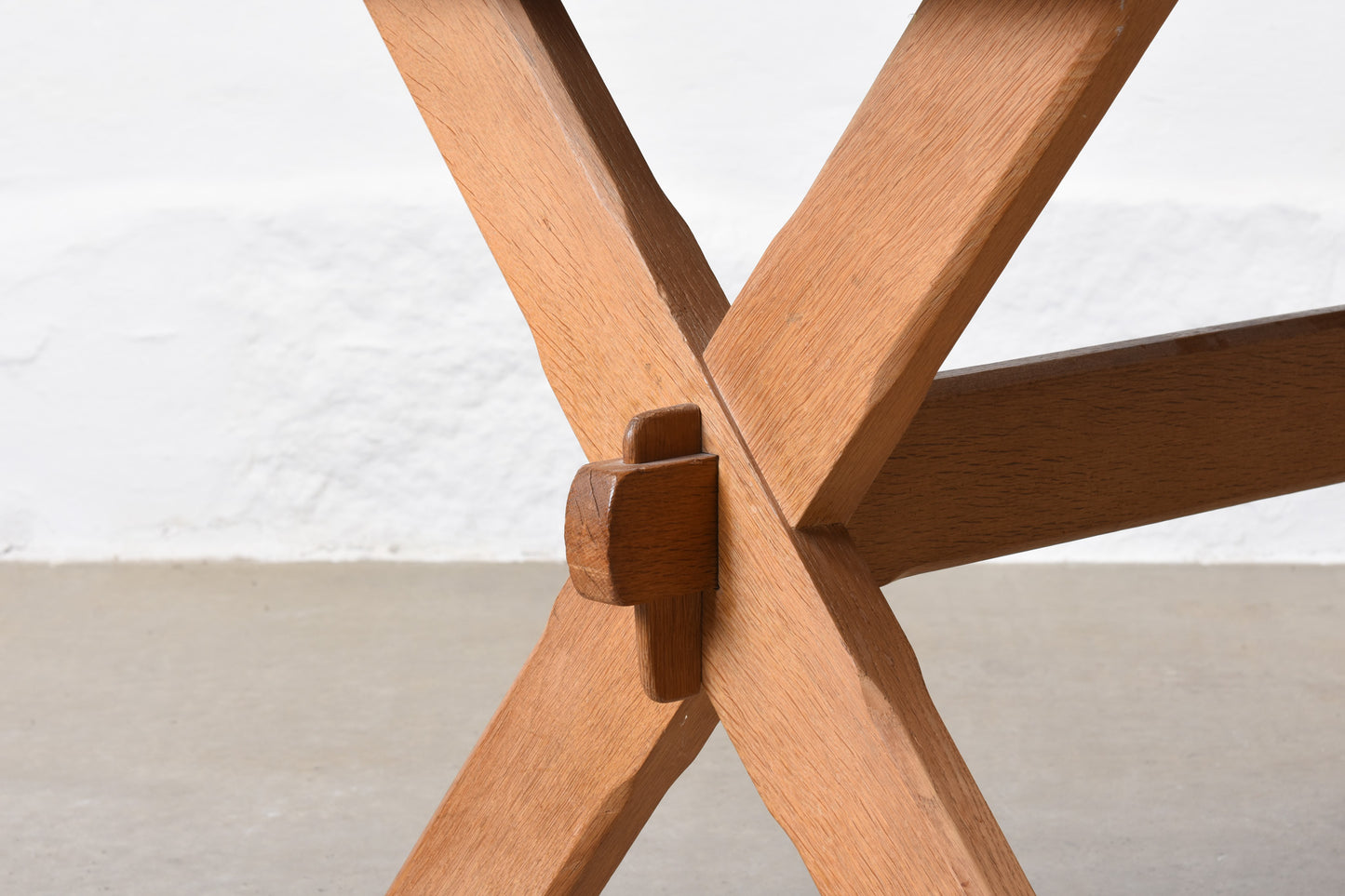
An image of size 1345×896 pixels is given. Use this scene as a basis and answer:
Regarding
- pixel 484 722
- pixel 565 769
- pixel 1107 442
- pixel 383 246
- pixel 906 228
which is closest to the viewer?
pixel 906 228

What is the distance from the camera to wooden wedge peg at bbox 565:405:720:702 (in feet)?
2.29

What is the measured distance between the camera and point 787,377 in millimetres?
699

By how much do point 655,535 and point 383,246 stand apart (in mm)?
3083

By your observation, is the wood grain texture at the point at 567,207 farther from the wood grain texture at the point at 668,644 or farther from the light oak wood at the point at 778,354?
the wood grain texture at the point at 668,644

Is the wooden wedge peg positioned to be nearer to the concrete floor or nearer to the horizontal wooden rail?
the horizontal wooden rail

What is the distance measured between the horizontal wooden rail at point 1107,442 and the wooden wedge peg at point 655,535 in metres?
0.15

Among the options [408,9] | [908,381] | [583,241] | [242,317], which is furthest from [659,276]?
[242,317]

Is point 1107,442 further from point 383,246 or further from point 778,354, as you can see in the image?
point 383,246

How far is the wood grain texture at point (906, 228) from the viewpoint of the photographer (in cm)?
59

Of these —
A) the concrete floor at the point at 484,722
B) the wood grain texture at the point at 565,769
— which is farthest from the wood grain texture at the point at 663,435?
the concrete floor at the point at 484,722

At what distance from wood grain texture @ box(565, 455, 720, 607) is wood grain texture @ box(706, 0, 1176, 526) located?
Answer: 43 millimetres

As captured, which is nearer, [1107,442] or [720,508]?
[720,508]

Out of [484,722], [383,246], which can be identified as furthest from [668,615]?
[383,246]

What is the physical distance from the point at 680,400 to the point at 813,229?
12cm
